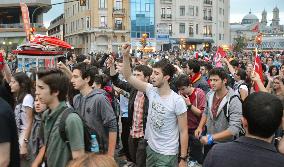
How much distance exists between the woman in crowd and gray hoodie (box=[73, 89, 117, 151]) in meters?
0.81

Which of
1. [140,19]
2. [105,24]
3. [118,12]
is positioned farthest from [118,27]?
[140,19]

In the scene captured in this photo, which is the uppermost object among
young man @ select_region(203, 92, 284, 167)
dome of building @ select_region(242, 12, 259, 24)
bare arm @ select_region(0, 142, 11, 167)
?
dome of building @ select_region(242, 12, 259, 24)

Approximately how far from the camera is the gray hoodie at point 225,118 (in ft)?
18.4

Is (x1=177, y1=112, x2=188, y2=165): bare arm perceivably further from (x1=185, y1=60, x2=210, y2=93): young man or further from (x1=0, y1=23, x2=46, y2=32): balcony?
(x1=0, y1=23, x2=46, y2=32): balcony

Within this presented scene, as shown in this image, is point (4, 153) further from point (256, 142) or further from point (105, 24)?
point (105, 24)

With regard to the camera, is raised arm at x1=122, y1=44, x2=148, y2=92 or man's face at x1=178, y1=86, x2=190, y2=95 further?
man's face at x1=178, y1=86, x2=190, y2=95

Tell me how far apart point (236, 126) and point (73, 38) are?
74.0 m

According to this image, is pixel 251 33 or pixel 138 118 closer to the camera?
pixel 138 118

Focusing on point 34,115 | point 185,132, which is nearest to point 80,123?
point 185,132

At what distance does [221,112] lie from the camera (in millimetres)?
5902

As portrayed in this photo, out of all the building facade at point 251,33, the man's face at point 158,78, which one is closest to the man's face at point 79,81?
the man's face at point 158,78

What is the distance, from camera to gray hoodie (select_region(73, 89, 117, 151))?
5637mm

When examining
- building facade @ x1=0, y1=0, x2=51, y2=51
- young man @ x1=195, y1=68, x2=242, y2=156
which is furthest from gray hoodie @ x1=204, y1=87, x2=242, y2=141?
building facade @ x1=0, y1=0, x2=51, y2=51

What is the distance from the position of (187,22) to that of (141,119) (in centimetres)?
6951
